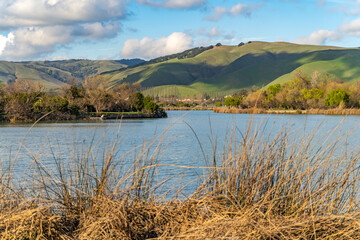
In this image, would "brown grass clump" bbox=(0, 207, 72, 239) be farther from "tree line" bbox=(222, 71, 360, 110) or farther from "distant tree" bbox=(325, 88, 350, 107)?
"distant tree" bbox=(325, 88, 350, 107)

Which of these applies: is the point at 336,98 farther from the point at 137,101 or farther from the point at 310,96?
the point at 137,101

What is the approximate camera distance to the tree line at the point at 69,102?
4447 cm

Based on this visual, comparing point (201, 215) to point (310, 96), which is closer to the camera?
point (201, 215)

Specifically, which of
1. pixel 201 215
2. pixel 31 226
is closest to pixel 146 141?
pixel 201 215

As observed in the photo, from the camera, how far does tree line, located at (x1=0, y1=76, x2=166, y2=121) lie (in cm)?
4447

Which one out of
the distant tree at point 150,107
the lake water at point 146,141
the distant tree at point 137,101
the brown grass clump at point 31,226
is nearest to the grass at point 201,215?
the brown grass clump at point 31,226

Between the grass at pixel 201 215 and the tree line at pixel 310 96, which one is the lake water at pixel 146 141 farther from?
the tree line at pixel 310 96

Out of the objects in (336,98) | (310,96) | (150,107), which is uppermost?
(310,96)

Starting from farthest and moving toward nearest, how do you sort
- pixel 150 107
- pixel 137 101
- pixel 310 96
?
pixel 310 96 < pixel 137 101 < pixel 150 107

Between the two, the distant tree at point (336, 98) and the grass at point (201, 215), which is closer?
the grass at point (201, 215)

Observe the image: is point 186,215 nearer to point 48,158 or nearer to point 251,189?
point 251,189

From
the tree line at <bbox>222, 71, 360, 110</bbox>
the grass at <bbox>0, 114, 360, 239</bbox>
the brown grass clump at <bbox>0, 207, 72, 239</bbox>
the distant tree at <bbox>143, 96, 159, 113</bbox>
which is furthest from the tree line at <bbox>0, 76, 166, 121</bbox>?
the brown grass clump at <bbox>0, 207, 72, 239</bbox>

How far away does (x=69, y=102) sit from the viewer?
2024 inches

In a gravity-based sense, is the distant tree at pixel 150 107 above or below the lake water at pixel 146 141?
above
